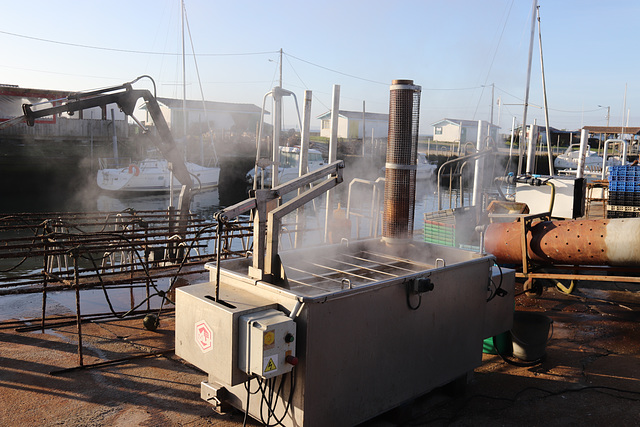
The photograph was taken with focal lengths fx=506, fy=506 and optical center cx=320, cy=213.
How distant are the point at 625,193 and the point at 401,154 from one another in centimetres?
838

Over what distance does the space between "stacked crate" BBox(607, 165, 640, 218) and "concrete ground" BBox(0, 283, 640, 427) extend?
511 centimetres

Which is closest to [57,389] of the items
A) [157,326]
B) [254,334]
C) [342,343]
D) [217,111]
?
[157,326]

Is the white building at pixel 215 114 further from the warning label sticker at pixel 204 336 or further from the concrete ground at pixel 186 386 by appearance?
the warning label sticker at pixel 204 336

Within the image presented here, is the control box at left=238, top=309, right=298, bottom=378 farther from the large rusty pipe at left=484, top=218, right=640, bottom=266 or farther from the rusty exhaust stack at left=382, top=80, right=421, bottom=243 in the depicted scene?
the large rusty pipe at left=484, top=218, right=640, bottom=266

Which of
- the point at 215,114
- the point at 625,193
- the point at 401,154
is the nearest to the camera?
the point at 401,154

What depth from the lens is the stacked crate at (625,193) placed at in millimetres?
11742

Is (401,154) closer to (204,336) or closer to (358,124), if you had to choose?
(204,336)

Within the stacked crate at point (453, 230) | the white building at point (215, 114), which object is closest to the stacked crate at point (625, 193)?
the stacked crate at point (453, 230)

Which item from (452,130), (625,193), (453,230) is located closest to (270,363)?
(453,230)

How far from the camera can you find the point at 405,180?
20.1 ft

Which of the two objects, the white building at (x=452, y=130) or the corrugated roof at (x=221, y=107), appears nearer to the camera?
the corrugated roof at (x=221, y=107)

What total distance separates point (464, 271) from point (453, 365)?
0.99 meters

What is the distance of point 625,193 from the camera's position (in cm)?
1179

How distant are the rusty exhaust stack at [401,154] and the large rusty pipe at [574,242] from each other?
8.67 ft
